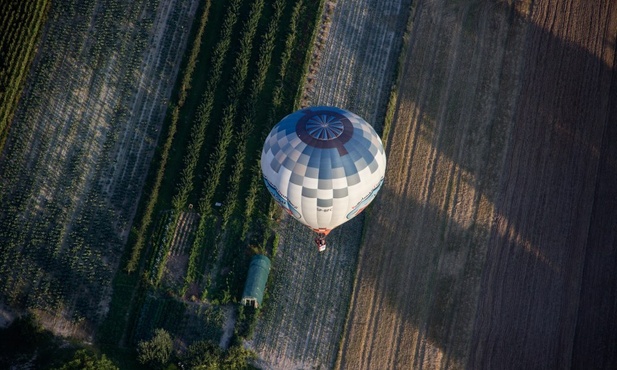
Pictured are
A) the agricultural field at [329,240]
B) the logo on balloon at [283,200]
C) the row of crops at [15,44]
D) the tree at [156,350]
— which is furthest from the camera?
the row of crops at [15,44]

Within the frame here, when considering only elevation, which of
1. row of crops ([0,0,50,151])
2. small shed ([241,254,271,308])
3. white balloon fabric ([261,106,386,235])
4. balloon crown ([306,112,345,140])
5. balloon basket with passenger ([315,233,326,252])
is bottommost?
small shed ([241,254,271,308])

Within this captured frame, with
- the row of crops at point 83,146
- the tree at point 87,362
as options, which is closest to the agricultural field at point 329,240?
the tree at point 87,362

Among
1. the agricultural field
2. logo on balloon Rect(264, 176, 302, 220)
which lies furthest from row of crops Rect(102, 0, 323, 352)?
logo on balloon Rect(264, 176, 302, 220)

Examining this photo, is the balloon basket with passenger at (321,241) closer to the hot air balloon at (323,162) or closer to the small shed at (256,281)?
the small shed at (256,281)

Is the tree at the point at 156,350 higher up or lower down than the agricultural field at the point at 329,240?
lower down

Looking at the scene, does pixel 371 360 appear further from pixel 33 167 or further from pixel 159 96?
pixel 33 167

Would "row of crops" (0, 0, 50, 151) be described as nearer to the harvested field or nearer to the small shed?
the small shed
